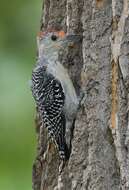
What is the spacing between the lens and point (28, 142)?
29.0ft

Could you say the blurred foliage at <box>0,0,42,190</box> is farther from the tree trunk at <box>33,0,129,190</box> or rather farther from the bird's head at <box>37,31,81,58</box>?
the tree trunk at <box>33,0,129,190</box>

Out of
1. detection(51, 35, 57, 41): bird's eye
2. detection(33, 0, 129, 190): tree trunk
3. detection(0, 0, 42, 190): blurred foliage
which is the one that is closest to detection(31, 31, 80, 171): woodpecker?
detection(51, 35, 57, 41): bird's eye

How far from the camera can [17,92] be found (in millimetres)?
8977

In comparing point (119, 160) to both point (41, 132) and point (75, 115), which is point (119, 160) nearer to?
point (75, 115)

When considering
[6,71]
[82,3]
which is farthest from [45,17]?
[6,71]

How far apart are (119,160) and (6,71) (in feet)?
9.35

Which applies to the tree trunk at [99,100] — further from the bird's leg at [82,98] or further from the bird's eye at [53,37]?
the bird's eye at [53,37]

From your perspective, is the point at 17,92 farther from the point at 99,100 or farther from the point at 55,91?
the point at 99,100

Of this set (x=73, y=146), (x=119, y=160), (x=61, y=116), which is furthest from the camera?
(x=61, y=116)

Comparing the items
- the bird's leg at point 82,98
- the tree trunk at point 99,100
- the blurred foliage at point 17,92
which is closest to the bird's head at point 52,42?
the tree trunk at point 99,100

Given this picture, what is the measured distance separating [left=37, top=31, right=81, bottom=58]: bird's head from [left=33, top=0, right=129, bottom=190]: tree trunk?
205 mm

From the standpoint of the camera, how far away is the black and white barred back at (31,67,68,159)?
23.7ft

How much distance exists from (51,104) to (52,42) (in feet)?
2.60

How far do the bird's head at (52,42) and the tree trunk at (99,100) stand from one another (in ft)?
0.67
